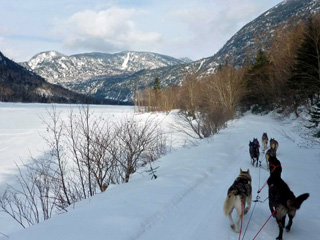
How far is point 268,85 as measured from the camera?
1102 inches

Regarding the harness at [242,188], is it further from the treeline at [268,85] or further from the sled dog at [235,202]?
the treeline at [268,85]

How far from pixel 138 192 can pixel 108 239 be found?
177 cm

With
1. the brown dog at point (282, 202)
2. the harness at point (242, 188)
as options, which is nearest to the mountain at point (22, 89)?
the harness at point (242, 188)

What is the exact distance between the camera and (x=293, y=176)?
234 inches

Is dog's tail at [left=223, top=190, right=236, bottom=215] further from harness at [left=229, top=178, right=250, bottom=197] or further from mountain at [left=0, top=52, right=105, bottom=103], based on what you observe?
mountain at [left=0, top=52, right=105, bottom=103]

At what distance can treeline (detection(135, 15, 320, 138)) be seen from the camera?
1363 cm

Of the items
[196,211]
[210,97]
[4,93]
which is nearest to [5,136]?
[210,97]

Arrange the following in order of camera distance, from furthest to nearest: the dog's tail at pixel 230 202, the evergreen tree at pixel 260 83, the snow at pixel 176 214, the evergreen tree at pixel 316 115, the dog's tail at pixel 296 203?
the evergreen tree at pixel 260 83
the evergreen tree at pixel 316 115
the dog's tail at pixel 230 202
the snow at pixel 176 214
the dog's tail at pixel 296 203

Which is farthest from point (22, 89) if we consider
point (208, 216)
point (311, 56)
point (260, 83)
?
point (208, 216)

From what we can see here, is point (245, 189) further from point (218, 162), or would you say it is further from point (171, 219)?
point (218, 162)

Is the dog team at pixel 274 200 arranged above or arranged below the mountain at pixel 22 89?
below

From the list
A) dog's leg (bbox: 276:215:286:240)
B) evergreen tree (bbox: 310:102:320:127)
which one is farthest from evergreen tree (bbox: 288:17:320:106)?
dog's leg (bbox: 276:215:286:240)

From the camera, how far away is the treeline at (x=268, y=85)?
44.7 feet

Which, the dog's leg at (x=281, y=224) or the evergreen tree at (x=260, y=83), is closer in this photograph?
the dog's leg at (x=281, y=224)
